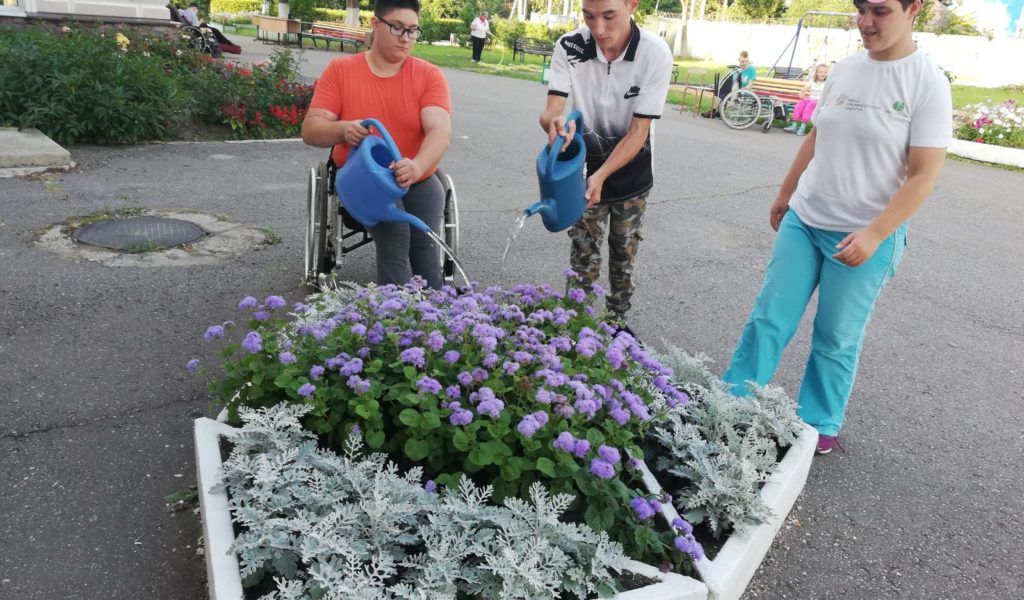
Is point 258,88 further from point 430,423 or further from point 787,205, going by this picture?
point 430,423

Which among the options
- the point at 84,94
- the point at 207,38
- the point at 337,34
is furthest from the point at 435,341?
the point at 337,34

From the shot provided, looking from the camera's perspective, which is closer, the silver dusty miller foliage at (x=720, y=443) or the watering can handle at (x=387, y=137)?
the silver dusty miller foliage at (x=720, y=443)

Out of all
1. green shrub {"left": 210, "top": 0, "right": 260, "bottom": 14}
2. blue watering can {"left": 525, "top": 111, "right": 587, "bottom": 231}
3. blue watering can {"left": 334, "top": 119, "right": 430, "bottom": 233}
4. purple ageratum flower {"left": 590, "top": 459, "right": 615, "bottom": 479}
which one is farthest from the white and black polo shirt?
green shrub {"left": 210, "top": 0, "right": 260, "bottom": 14}

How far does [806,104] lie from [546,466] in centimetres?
1373

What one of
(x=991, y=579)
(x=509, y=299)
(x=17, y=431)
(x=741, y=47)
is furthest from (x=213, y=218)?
(x=741, y=47)

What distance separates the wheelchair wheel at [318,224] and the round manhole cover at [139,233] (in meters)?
1.29

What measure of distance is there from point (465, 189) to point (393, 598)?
5.84 meters

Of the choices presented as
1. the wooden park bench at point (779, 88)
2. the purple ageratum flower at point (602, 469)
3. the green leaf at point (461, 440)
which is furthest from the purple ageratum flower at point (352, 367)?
the wooden park bench at point (779, 88)

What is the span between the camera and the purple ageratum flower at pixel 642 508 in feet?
6.68

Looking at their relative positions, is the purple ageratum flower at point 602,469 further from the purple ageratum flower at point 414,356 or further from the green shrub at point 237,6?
the green shrub at point 237,6

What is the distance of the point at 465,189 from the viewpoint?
24.4 ft

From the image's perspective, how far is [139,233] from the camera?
510 cm

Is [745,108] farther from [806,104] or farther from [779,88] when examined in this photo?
[779,88]

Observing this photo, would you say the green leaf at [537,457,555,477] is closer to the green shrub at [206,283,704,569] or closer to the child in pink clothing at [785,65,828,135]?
the green shrub at [206,283,704,569]
